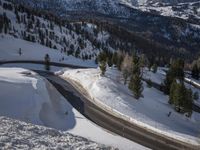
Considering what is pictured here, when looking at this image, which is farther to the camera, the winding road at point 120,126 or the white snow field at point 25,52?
the white snow field at point 25,52

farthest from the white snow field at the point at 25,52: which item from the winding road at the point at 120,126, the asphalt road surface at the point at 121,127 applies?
the asphalt road surface at the point at 121,127

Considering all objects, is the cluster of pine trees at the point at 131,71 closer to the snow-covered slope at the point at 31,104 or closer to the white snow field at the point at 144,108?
the white snow field at the point at 144,108

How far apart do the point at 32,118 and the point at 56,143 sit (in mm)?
27990

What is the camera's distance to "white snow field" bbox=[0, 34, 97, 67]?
539 feet

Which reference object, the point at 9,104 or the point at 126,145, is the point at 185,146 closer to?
the point at 126,145

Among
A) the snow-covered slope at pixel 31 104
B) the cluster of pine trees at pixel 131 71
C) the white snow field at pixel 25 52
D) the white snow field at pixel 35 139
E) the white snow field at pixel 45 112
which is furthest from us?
the white snow field at pixel 25 52

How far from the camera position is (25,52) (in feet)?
577

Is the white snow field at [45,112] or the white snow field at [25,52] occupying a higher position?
the white snow field at [45,112]

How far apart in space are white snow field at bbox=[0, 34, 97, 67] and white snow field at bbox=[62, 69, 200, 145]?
59720 millimetres

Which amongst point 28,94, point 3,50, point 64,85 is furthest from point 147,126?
point 3,50

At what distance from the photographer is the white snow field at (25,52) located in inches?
6469

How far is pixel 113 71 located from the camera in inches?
4830

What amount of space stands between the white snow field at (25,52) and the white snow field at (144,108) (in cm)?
5972

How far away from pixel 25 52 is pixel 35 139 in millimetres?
147312
